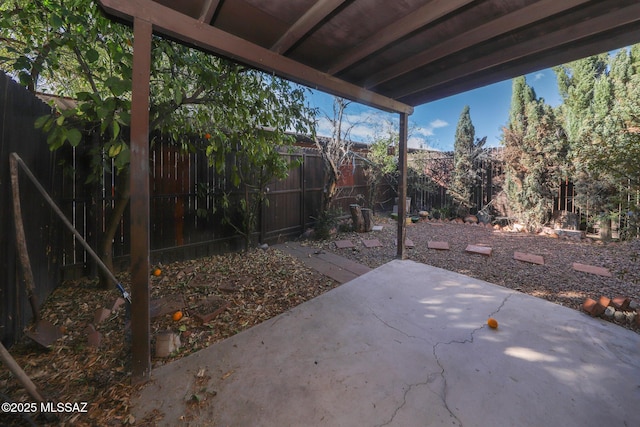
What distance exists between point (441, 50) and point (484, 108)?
10490mm

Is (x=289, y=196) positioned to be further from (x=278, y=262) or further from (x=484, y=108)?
(x=484, y=108)

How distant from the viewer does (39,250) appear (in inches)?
95.4

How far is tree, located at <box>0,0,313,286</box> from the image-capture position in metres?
2.14

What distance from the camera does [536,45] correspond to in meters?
2.25

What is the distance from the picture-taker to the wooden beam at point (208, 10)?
5.81 ft

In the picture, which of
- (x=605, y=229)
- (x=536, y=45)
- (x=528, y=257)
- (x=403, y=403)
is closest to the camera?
(x=403, y=403)

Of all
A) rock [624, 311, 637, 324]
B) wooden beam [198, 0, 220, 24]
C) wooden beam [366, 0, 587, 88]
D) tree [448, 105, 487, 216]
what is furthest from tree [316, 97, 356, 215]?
rock [624, 311, 637, 324]

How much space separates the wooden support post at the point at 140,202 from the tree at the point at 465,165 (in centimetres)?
793

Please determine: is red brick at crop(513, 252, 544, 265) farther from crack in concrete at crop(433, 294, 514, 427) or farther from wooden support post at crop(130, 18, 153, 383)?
wooden support post at crop(130, 18, 153, 383)

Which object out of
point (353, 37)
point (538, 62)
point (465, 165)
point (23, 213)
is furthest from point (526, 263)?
point (23, 213)

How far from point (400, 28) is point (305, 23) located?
749 mm

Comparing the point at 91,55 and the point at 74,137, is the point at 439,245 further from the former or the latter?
the point at 91,55

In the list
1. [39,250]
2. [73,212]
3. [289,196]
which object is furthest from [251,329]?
[289,196]

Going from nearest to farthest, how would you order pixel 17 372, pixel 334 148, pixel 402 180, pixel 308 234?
pixel 17 372, pixel 402 180, pixel 308 234, pixel 334 148
